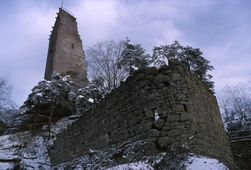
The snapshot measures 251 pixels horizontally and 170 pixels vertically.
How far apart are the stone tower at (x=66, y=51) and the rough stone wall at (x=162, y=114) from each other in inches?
855

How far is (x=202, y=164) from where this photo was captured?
522cm

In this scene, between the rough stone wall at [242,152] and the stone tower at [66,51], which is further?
the stone tower at [66,51]

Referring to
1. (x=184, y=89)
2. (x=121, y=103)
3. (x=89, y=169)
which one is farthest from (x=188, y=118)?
(x=89, y=169)

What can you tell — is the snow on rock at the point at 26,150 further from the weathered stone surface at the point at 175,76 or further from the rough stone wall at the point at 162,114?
the weathered stone surface at the point at 175,76

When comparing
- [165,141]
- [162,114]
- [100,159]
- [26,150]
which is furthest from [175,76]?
[26,150]

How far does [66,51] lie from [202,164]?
29.6 metres

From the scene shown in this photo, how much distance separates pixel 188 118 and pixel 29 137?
15.3 meters

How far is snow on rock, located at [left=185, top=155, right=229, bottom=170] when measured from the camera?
16.9 feet

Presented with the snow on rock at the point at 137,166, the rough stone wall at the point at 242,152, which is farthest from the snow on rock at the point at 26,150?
the rough stone wall at the point at 242,152

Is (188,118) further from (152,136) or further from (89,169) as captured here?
(89,169)

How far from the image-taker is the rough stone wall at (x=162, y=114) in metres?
6.12

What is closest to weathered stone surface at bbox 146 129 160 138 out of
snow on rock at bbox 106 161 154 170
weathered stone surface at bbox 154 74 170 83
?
snow on rock at bbox 106 161 154 170

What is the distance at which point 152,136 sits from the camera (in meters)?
6.23

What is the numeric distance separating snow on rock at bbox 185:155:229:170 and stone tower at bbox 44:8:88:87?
→ 2446 centimetres
